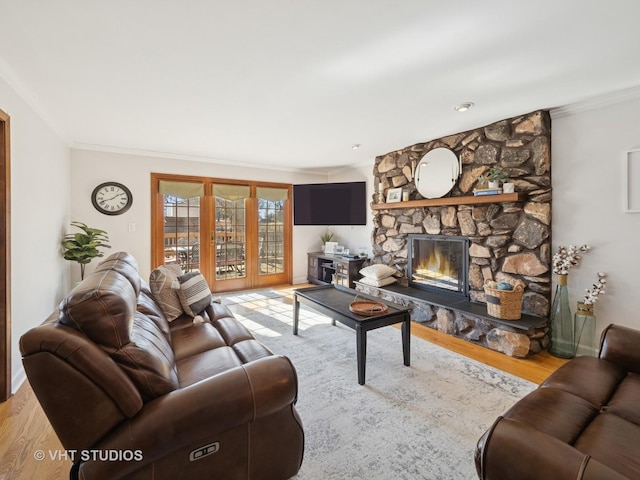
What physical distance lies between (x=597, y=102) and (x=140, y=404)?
3793 millimetres

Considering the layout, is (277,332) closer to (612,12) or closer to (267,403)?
(267,403)

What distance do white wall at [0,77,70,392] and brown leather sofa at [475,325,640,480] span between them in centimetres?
306

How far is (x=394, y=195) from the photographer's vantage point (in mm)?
4230

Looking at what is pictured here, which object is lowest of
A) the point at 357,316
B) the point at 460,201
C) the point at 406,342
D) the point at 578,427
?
the point at 406,342

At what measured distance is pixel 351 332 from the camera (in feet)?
10.6

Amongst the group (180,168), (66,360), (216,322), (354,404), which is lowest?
(354,404)

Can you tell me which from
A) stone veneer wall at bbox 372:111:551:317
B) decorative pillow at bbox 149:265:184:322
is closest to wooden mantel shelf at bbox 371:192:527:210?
stone veneer wall at bbox 372:111:551:317

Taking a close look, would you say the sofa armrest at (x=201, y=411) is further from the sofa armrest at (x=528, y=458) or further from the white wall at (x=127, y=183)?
the white wall at (x=127, y=183)

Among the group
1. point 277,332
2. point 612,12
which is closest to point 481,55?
point 612,12

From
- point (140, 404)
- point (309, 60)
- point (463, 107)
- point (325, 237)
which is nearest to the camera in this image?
point (140, 404)

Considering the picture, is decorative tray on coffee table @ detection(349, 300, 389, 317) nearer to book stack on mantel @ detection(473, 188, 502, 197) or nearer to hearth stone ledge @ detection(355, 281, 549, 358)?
hearth stone ledge @ detection(355, 281, 549, 358)

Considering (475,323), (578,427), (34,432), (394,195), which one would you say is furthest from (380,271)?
(34,432)

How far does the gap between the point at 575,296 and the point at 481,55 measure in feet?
7.58

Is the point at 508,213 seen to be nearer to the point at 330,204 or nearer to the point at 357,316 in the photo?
the point at 357,316
